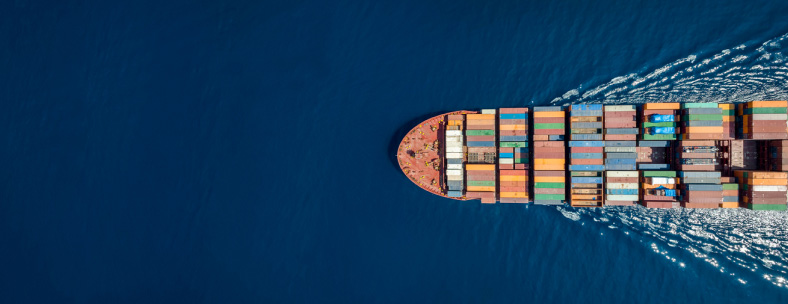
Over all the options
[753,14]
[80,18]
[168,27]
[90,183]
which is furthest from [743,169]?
[80,18]

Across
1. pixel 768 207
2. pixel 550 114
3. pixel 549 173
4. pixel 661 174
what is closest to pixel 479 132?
pixel 550 114

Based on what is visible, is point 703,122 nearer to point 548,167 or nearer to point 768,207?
point 768,207

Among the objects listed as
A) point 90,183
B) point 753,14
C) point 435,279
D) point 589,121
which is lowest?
point 435,279

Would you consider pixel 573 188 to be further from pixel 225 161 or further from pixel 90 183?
pixel 90 183

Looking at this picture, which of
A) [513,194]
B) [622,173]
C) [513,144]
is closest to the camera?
[622,173]

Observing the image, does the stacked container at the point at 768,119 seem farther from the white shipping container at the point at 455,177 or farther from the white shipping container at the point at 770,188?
the white shipping container at the point at 455,177

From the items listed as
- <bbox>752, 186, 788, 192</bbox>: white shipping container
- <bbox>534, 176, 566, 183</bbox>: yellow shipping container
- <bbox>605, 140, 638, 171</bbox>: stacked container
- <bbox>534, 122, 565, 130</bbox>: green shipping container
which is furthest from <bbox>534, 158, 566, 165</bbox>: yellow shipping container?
<bbox>752, 186, 788, 192</bbox>: white shipping container

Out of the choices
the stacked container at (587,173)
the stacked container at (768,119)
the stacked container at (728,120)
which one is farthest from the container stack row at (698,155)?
the stacked container at (587,173)
